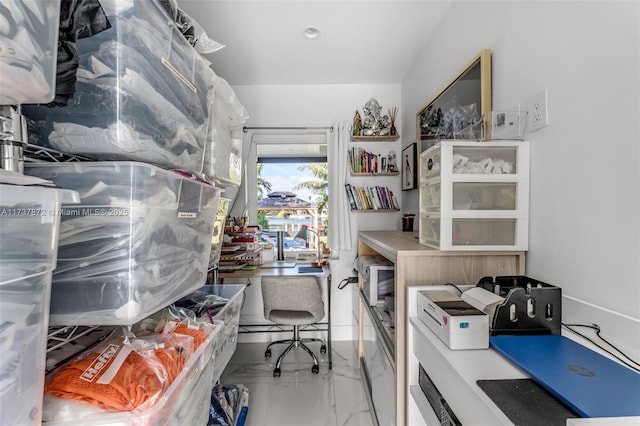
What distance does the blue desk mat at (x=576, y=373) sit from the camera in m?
0.53

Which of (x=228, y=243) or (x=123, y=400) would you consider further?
(x=228, y=243)

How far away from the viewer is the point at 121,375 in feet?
2.20

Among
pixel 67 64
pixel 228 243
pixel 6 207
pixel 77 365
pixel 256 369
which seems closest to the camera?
pixel 6 207

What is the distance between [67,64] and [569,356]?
1299 mm

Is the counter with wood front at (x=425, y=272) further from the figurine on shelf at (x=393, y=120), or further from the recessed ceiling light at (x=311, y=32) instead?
the figurine on shelf at (x=393, y=120)

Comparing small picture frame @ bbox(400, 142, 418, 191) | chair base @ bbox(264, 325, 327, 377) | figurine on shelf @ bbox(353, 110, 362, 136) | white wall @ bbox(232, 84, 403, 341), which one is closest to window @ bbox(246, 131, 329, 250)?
white wall @ bbox(232, 84, 403, 341)

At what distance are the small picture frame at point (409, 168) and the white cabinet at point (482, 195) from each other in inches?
46.3

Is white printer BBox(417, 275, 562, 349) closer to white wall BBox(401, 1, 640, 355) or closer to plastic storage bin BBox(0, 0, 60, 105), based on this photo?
white wall BBox(401, 1, 640, 355)

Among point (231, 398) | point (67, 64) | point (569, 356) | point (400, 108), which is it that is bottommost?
point (231, 398)

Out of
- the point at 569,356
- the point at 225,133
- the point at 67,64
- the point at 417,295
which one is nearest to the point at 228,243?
the point at 225,133

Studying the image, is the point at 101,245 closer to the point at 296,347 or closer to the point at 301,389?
the point at 301,389

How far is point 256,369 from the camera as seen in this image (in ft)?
7.72

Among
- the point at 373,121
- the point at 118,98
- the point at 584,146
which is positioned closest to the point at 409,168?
the point at 373,121

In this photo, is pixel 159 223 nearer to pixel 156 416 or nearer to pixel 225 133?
pixel 156 416
